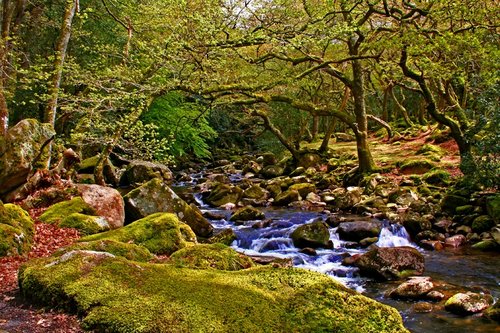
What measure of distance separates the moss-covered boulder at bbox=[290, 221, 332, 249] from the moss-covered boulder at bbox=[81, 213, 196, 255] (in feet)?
11.3

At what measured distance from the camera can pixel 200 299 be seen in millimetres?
3979

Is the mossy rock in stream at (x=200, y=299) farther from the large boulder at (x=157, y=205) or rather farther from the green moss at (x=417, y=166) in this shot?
the green moss at (x=417, y=166)

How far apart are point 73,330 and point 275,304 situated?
1869mm

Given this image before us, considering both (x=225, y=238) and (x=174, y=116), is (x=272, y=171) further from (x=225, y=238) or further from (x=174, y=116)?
(x=225, y=238)

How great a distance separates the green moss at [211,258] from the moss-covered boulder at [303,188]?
11.7 m

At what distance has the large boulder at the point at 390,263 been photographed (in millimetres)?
8820

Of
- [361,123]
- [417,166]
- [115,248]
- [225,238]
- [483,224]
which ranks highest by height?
[361,123]

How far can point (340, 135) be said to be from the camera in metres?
35.0

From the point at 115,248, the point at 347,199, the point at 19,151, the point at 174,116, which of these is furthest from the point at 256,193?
the point at 115,248

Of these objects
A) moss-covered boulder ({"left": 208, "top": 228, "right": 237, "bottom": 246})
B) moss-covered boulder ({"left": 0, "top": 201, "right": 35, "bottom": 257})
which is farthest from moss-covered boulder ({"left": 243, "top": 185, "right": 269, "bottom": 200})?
moss-covered boulder ({"left": 0, "top": 201, "right": 35, "bottom": 257})

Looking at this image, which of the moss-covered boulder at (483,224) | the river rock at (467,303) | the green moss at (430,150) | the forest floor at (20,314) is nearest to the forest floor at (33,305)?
the forest floor at (20,314)

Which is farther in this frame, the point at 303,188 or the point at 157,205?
the point at 303,188

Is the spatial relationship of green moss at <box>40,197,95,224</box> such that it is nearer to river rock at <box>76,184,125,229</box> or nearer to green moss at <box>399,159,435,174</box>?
river rock at <box>76,184,125,229</box>

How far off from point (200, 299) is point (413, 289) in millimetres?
5255
